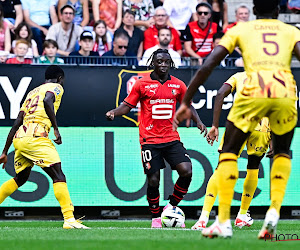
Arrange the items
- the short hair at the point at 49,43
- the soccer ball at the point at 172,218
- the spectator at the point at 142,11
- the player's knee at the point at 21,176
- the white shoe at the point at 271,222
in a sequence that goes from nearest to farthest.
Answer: the white shoe at the point at 271,222, the soccer ball at the point at 172,218, the player's knee at the point at 21,176, the short hair at the point at 49,43, the spectator at the point at 142,11

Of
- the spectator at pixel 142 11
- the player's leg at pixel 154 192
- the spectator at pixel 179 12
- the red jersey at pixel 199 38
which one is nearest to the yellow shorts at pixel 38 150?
the player's leg at pixel 154 192

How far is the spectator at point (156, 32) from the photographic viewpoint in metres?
15.1

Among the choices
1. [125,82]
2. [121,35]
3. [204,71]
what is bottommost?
[125,82]

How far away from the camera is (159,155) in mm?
10422

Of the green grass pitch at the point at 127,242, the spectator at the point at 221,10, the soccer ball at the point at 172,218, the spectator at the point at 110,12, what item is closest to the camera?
the green grass pitch at the point at 127,242

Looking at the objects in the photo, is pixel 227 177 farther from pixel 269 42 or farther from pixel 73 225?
pixel 73 225

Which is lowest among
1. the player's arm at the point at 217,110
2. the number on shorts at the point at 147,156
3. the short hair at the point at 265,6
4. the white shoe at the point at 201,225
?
the white shoe at the point at 201,225

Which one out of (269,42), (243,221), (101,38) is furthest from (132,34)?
(269,42)

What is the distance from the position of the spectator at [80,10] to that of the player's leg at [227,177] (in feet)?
32.2

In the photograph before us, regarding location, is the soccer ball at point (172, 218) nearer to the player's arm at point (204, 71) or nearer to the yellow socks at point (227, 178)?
the yellow socks at point (227, 178)

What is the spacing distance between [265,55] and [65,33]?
8939mm

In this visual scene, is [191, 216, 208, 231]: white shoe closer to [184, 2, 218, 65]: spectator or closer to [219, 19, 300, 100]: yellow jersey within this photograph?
[219, 19, 300, 100]: yellow jersey

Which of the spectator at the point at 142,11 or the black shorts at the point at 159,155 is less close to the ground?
the spectator at the point at 142,11

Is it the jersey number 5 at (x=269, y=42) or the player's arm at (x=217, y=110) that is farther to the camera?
the player's arm at (x=217, y=110)
